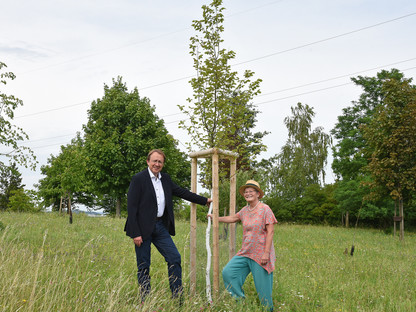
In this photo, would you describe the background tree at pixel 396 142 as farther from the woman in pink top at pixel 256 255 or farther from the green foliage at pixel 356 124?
the woman in pink top at pixel 256 255

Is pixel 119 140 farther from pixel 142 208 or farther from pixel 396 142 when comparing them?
pixel 142 208

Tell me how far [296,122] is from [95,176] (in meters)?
20.8

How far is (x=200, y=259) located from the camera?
570cm

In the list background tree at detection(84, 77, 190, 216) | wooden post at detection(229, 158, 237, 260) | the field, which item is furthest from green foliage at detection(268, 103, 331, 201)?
wooden post at detection(229, 158, 237, 260)

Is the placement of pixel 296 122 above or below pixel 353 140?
above

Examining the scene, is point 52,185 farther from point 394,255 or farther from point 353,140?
point 394,255

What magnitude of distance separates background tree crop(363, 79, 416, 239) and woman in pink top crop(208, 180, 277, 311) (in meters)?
15.1

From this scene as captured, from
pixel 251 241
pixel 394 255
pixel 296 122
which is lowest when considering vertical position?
pixel 394 255

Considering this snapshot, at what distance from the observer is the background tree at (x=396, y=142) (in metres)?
18.0

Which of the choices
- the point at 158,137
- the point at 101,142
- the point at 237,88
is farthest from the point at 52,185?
the point at 237,88

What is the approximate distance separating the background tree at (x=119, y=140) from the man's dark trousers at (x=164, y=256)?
21670mm

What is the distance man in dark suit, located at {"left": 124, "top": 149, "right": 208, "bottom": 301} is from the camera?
16.7ft

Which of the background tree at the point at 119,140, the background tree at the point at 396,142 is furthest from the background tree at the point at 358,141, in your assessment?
the background tree at the point at 119,140

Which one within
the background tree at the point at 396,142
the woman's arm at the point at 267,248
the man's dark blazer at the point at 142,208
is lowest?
the woman's arm at the point at 267,248
